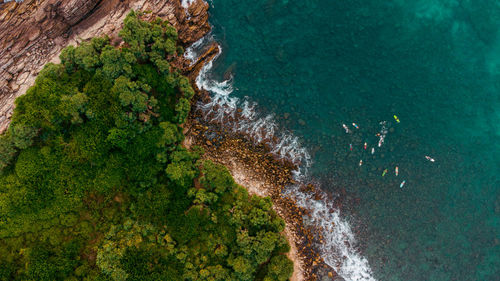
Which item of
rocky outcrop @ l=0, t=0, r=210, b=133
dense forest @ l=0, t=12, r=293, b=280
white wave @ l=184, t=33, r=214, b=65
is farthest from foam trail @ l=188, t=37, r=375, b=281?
rocky outcrop @ l=0, t=0, r=210, b=133

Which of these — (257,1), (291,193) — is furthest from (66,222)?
(257,1)

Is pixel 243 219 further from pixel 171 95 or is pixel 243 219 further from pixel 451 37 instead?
pixel 451 37

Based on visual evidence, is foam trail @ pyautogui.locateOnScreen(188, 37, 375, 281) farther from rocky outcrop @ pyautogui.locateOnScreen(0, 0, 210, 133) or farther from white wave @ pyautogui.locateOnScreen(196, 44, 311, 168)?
rocky outcrop @ pyautogui.locateOnScreen(0, 0, 210, 133)

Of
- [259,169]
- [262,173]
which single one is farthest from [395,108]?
[259,169]

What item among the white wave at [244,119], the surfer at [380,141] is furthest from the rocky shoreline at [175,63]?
the surfer at [380,141]

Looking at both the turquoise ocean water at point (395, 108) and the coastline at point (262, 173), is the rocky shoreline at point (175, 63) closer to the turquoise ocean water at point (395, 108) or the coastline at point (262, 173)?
the coastline at point (262, 173)

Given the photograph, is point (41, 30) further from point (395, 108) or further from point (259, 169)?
A: point (395, 108)

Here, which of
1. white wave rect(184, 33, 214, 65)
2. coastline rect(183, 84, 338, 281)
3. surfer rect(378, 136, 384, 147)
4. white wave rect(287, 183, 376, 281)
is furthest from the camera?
surfer rect(378, 136, 384, 147)
